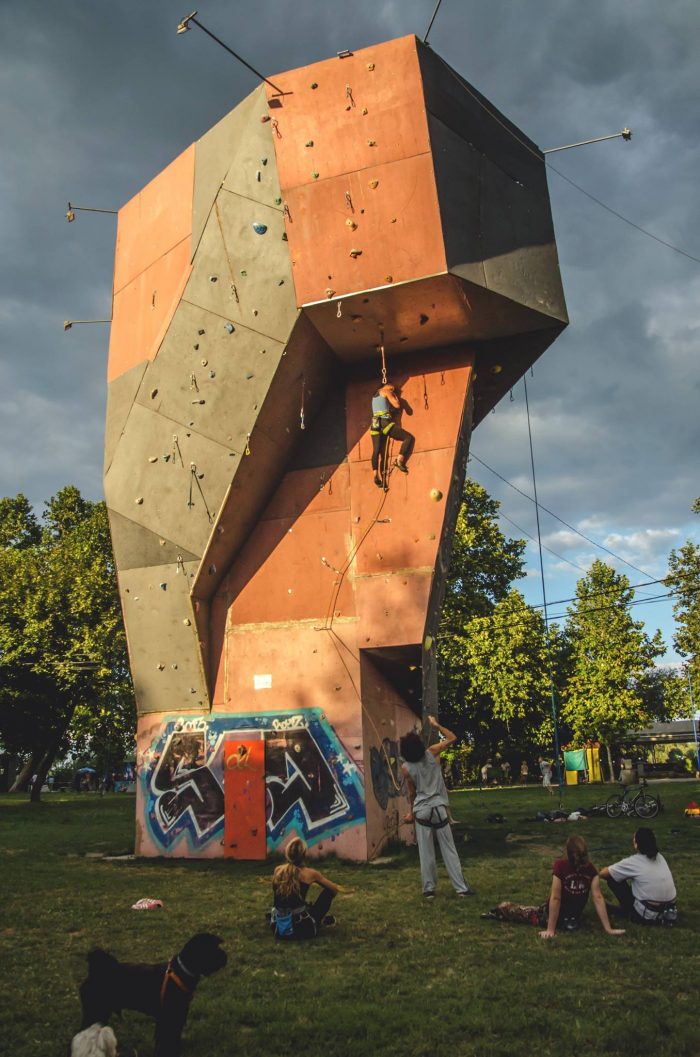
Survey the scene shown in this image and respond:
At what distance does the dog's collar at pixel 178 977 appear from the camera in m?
4.22

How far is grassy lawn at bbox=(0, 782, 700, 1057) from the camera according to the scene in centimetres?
454

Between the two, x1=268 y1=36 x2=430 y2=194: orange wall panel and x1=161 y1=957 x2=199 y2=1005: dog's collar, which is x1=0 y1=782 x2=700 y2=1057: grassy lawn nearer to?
x1=161 y1=957 x2=199 y2=1005: dog's collar

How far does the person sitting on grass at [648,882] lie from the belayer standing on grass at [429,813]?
6.79ft

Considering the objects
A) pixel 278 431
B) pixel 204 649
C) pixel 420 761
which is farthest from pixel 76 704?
pixel 420 761

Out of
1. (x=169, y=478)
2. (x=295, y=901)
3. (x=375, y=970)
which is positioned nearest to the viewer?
(x=375, y=970)

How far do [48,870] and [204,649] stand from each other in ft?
13.9

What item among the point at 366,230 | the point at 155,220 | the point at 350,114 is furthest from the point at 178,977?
the point at 155,220

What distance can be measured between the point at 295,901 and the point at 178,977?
2.97m

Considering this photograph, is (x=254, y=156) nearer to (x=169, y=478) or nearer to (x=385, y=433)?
(x=385, y=433)

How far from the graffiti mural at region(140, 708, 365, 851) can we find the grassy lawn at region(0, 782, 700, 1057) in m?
1.50

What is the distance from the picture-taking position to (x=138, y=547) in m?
14.1

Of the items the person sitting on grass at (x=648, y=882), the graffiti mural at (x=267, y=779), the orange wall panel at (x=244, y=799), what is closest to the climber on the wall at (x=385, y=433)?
the graffiti mural at (x=267, y=779)

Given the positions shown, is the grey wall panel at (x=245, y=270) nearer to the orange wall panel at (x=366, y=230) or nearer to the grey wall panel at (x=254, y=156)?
the grey wall panel at (x=254, y=156)

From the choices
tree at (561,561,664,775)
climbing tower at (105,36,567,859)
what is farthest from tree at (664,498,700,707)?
climbing tower at (105,36,567,859)
